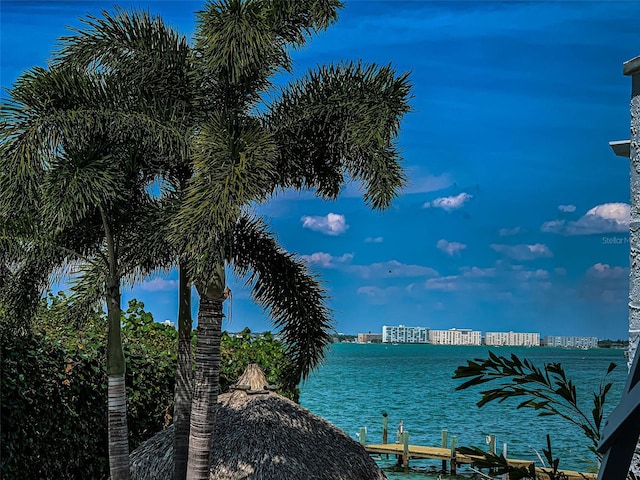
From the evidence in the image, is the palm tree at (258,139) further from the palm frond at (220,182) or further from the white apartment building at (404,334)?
the white apartment building at (404,334)

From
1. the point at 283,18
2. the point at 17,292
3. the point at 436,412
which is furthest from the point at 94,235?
the point at 436,412

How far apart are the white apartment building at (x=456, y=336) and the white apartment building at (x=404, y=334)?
112 centimetres

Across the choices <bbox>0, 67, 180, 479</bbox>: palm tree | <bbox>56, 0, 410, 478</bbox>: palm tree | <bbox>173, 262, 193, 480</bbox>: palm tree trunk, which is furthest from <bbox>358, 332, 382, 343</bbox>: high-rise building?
<bbox>0, 67, 180, 479</bbox>: palm tree

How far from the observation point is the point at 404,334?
10156 centimetres

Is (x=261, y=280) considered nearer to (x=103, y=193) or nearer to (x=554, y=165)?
(x=103, y=193)

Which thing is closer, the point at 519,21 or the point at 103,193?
the point at 103,193

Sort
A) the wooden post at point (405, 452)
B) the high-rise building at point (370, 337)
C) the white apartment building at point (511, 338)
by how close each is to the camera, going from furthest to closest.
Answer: the high-rise building at point (370, 337)
the white apartment building at point (511, 338)
the wooden post at point (405, 452)

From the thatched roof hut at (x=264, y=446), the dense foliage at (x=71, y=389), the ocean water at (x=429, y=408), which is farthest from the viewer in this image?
the ocean water at (x=429, y=408)

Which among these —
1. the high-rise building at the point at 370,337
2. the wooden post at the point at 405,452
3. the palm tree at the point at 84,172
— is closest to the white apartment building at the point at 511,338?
the high-rise building at the point at 370,337

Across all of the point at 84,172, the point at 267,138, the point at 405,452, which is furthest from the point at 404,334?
the point at 84,172

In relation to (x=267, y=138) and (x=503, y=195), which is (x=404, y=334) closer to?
(x=503, y=195)

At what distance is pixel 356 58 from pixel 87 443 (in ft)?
16.4

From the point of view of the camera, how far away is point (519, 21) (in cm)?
10456

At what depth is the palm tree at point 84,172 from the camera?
7293mm
